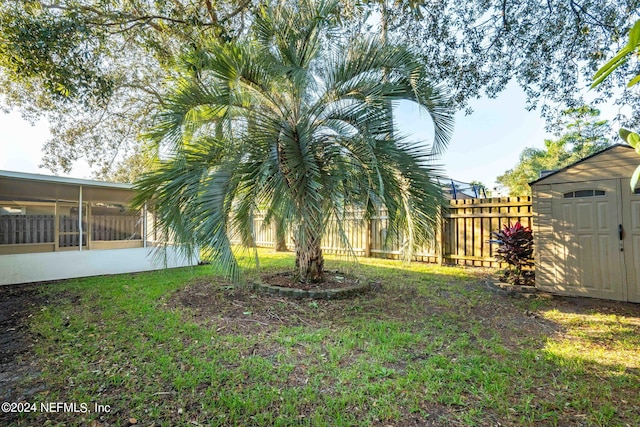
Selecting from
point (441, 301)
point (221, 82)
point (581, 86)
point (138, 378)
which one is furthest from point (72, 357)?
point (581, 86)

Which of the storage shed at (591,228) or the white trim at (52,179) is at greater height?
the white trim at (52,179)

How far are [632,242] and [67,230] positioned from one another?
1323 cm

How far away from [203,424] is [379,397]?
1339mm

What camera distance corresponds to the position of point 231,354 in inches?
131

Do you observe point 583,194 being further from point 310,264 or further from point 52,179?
point 52,179

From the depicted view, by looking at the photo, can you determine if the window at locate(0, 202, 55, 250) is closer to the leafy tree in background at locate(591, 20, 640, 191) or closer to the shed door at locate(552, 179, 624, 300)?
the leafy tree in background at locate(591, 20, 640, 191)

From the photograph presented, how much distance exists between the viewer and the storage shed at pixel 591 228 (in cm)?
488

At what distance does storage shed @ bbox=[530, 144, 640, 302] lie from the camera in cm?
488

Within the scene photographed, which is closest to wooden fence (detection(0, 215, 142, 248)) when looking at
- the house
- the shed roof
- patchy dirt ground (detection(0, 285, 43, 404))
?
the house

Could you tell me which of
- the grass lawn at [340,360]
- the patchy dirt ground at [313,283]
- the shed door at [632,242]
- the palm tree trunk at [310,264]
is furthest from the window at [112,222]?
the shed door at [632,242]

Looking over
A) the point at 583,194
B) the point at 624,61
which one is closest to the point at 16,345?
the point at 624,61

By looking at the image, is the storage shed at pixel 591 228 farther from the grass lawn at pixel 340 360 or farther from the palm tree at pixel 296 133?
the palm tree at pixel 296 133

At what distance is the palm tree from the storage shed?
219 centimetres

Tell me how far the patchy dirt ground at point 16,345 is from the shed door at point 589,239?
700 cm
